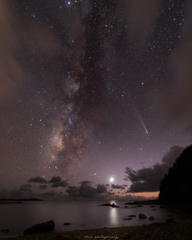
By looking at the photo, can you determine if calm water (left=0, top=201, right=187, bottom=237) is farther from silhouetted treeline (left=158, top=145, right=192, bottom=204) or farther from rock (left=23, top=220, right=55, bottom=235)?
silhouetted treeline (left=158, top=145, right=192, bottom=204)

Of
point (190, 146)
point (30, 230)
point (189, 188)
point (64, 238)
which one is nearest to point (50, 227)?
point (30, 230)

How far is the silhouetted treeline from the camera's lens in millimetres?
51688

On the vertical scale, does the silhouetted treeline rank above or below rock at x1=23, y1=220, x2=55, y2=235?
above

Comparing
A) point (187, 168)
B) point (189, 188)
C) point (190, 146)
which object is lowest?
point (189, 188)

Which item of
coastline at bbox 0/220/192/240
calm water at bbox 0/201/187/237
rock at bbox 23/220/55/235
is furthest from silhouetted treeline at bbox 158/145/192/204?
rock at bbox 23/220/55/235

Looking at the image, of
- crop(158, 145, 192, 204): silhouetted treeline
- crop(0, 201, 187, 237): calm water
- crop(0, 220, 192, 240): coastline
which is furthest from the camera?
crop(158, 145, 192, 204): silhouetted treeline

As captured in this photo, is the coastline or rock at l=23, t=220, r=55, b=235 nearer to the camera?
the coastline

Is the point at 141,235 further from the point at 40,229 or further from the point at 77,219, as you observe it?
the point at 77,219

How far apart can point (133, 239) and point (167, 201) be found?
2856 inches

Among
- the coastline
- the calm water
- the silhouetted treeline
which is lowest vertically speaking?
the calm water

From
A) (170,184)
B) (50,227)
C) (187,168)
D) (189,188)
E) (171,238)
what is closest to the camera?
(171,238)

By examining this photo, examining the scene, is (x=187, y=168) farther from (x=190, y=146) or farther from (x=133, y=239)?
(x=133, y=239)

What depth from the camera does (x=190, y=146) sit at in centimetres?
5728

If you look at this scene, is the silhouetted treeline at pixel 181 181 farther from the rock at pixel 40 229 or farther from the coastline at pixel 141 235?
the rock at pixel 40 229
